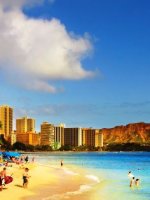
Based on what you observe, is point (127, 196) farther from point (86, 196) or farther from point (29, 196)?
point (29, 196)

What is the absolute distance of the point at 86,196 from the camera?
111ft

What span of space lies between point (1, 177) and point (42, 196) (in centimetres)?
411

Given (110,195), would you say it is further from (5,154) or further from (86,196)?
(5,154)

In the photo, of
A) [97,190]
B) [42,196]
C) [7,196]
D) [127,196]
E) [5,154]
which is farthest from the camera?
[5,154]

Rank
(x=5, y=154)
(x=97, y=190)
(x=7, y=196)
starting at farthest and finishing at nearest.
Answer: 1. (x=5, y=154)
2. (x=97, y=190)
3. (x=7, y=196)

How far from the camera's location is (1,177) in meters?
33.5

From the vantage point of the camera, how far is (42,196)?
104 ft

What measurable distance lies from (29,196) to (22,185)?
649 cm

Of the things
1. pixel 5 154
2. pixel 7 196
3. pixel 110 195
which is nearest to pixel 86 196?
pixel 110 195

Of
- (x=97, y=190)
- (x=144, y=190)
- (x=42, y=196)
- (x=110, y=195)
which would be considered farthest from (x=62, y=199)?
(x=144, y=190)

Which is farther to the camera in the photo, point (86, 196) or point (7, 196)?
point (86, 196)

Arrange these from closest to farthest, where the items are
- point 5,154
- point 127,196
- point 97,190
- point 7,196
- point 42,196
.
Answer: point 7,196, point 42,196, point 127,196, point 97,190, point 5,154

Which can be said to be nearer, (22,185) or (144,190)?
(22,185)

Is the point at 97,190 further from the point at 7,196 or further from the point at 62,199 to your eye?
the point at 7,196
